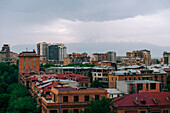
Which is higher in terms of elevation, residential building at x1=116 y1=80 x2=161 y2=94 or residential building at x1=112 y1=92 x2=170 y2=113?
residential building at x1=116 y1=80 x2=161 y2=94

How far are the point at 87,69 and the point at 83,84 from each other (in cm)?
4243

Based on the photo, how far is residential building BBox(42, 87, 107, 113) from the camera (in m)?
41.1

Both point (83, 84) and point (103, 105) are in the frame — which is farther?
point (83, 84)

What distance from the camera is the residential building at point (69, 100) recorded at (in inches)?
1618

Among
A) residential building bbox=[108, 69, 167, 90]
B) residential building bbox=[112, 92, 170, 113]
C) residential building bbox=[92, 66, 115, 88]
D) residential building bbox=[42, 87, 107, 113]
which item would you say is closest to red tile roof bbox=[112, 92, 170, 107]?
residential building bbox=[112, 92, 170, 113]

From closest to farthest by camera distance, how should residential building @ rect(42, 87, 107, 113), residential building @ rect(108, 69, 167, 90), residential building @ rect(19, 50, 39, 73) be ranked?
residential building @ rect(42, 87, 107, 113) → residential building @ rect(108, 69, 167, 90) → residential building @ rect(19, 50, 39, 73)

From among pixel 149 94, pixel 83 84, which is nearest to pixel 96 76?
pixel 83 84

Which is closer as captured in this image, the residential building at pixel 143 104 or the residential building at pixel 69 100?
the residential building at pixel 69 100

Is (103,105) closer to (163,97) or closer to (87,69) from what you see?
(163,97)

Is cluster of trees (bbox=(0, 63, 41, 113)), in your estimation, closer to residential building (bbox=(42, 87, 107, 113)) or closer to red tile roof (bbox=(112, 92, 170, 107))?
residential building (bbox=(42, 87, 107, 113))

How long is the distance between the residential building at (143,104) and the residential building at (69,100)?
390 centimetres

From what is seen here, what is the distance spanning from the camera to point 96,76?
110312mm

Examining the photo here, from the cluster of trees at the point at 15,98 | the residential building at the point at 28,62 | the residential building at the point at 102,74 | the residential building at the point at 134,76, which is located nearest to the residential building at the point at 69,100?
the cluster of trees at the point at 15,98

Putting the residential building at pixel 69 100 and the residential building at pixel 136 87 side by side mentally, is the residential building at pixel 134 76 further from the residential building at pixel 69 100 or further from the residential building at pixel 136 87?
the residential building at pixel 69 100
